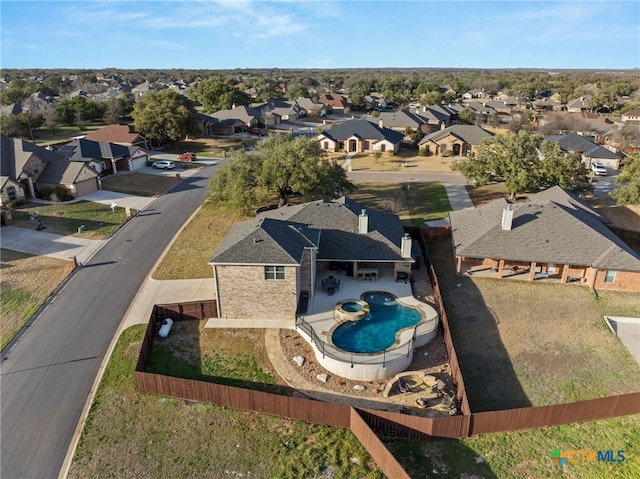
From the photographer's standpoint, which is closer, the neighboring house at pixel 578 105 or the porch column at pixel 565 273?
the porch column at pixel 565 273

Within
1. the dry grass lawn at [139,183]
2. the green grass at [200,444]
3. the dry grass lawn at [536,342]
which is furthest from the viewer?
the dry grass lawn at [139,183]

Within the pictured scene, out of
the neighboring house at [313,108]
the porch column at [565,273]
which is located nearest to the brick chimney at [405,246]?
the porch column at [565,273]

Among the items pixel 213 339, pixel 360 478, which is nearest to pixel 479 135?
pixel 213 339

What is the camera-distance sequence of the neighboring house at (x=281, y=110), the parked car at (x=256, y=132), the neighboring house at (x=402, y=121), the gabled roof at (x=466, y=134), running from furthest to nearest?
the neighboring house at (x=281, y=110), the parked car at (x=256, y=132), the neighboring house at (x=402, y=121), the gabled roof at (x=466, y=134)

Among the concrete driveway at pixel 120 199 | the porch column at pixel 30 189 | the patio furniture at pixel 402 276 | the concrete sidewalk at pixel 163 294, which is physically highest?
the porch column at pixel 30 189

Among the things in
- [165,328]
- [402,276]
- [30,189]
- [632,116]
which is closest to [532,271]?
[402,276]

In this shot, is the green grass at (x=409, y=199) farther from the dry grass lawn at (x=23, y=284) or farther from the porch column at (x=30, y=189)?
the porch column at (x=30, y=189)

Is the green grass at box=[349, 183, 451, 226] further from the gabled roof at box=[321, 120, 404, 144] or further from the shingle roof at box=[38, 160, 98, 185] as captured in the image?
the shingle roof at box=[38, 160, 98, 185]
